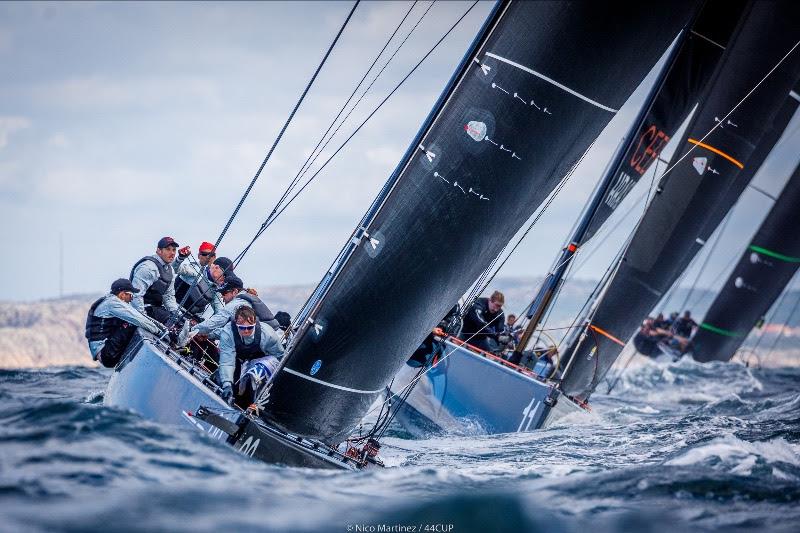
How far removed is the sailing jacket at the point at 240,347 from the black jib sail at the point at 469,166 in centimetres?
51

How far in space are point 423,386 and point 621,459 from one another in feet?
12.0

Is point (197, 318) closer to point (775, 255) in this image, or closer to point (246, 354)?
point (246, 354)

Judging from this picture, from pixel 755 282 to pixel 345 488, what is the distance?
16.8 meters

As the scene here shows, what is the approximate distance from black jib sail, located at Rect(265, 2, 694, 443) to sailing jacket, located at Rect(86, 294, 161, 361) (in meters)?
1.84

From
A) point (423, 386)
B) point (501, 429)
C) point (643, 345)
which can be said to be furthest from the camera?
point (643, 345)

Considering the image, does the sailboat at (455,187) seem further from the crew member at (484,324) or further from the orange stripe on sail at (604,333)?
the orange stripe on sail at (604,333)

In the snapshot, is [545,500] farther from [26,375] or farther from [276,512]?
[26,375]

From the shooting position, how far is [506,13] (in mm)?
5266

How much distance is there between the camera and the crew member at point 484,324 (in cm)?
1003

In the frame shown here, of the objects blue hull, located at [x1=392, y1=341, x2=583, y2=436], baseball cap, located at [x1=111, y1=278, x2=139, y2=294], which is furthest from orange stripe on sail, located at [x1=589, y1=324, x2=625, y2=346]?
baseball cap, located at [x1=111, y1=278, x2=139, y2=294]

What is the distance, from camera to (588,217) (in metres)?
10.2

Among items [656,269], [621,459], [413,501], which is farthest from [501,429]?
[413,501]

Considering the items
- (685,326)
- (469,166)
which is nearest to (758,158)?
(685,326)

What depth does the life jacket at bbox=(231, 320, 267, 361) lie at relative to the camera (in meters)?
5.87
